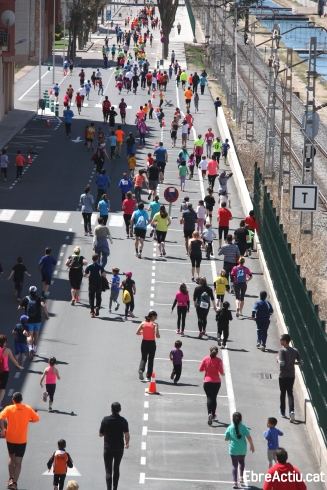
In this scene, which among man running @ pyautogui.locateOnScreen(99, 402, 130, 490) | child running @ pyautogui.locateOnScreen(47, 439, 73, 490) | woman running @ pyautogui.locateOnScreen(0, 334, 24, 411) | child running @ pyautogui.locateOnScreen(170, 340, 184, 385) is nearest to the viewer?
child running @ pyautogui.locateOnScreen(47, 439, 73, 490)

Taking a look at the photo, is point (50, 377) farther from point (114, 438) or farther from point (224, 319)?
point (224, 319)

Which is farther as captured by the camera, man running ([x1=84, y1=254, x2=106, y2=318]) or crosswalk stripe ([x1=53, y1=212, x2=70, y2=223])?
crosswalk stripe ([x1=53, y1=212, x2=70, y2=223])

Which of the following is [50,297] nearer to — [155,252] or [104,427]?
[155,252]

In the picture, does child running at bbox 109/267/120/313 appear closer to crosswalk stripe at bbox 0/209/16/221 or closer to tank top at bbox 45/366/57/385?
tank top at bbox 45/366/57/385

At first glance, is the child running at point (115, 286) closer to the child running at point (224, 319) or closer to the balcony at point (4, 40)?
the child running at point (224, 319)

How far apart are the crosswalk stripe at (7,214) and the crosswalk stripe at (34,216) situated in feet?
1.86

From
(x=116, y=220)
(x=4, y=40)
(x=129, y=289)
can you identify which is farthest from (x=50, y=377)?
(x=4, y=40)

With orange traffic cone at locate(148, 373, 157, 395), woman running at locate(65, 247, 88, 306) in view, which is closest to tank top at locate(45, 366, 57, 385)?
orange traffic cone at locate(148, 373, 157, 395)

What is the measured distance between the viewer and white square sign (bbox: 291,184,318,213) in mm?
26297

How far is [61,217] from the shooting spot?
35.5 metres

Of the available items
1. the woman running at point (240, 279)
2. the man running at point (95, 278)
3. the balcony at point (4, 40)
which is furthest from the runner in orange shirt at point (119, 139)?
the man running at point (95, 278)

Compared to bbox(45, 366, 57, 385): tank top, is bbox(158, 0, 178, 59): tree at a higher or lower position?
higher

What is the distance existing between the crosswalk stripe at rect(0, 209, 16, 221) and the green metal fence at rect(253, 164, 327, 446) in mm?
8692

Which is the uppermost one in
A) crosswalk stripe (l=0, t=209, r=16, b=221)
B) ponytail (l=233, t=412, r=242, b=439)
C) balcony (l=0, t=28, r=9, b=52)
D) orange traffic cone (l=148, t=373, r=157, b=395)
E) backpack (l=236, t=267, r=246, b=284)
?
balcony (l=0, t=28, r=9, b=52)
